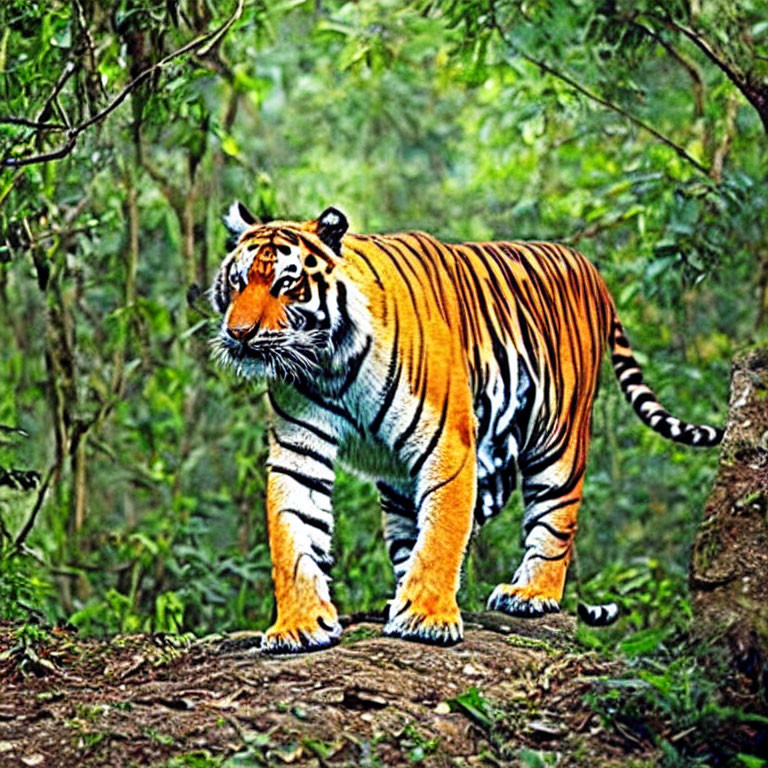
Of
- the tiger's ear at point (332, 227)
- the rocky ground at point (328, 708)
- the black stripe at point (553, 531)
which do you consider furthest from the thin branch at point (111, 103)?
the black stripe at point (553, 531)

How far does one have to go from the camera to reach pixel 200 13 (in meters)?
7.45

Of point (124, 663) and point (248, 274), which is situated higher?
point (248, 274)

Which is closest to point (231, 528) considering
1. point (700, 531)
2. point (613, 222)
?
point (613, 222)

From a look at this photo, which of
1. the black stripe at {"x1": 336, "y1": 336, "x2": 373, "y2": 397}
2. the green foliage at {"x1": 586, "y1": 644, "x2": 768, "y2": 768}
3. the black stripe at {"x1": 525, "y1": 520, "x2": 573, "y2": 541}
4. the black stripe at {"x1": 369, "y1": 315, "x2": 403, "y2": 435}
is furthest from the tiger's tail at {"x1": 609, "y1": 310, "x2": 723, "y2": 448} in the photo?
the green foliage at {"x1": 586, "y1": 644, "x2": 768, "y2": 768}

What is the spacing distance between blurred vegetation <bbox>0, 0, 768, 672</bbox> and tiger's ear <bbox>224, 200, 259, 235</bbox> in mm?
678

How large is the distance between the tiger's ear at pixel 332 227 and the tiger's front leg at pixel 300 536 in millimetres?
674

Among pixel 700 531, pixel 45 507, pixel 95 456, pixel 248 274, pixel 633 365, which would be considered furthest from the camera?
pixel 95 456

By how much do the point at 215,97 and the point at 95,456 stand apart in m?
2.97

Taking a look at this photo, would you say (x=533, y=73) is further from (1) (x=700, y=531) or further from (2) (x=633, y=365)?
(1) (x=700, y=531)

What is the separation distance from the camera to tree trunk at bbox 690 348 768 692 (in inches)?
169

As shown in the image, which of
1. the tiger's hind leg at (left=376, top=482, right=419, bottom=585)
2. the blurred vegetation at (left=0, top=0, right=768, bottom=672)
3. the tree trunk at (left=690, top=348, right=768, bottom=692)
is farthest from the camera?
the blurred vegetation at (left=0, top=0, right=768, bottom=672)

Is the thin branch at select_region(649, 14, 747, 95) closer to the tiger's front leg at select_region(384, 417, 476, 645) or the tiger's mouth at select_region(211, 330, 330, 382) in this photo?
the tiger's front leg at select_region(384, 417, 476, 645)

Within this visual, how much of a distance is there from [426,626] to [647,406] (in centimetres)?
177

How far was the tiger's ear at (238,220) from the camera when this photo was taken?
5496 millimetres
